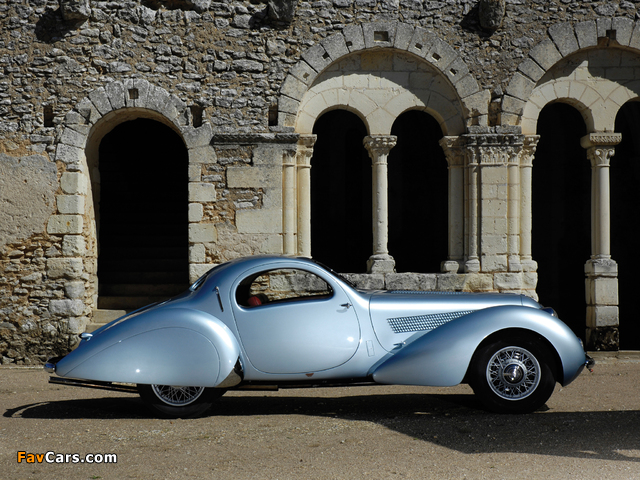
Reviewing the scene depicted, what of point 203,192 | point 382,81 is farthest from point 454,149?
point 203,192

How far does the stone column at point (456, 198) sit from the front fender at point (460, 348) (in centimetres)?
355

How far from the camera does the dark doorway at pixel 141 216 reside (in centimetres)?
828

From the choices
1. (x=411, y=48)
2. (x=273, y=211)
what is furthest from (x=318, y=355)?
(x=411, y=48)

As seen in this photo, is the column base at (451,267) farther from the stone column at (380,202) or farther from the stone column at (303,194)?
the stone column at (303,194)

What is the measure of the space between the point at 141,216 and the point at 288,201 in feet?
10.9

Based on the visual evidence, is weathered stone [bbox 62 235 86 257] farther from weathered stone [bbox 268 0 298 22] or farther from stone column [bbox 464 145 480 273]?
stone column [bbox 464 145 480 273]

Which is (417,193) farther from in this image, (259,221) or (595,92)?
(259,221)

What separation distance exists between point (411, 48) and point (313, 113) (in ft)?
4.78

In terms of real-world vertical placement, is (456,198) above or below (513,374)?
above

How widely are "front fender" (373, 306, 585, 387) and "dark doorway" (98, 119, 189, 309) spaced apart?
457 centimetres

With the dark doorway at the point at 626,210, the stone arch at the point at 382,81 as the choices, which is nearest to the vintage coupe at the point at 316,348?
the stone arch at the point at 382,81

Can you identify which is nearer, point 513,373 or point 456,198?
point 513,373

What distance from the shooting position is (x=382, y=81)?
26.0 feet

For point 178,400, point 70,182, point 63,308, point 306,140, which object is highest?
point 306,140
